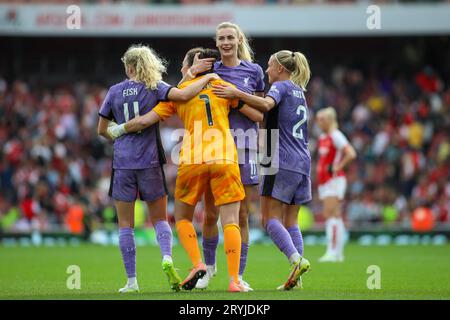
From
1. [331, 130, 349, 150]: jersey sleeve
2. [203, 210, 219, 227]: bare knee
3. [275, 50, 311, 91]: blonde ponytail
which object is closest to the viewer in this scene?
[203, 210, 219, 227]: bare knee

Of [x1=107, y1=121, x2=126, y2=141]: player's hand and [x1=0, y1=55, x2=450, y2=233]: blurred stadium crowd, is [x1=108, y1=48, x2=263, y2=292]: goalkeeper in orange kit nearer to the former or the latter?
[x1=107, y1=121, x2=126, y2=141]: player's hand

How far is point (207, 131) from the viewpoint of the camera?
9664 millimetres

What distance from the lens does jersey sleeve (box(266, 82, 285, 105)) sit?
33.3 feet

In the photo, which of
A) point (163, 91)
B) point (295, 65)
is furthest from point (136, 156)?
point (295, 65)

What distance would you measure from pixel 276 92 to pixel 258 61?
51.4 feet

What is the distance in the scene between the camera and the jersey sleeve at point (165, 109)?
32.7 feet

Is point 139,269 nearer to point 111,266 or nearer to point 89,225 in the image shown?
point 111,266

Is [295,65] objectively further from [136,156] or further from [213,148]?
[136,156]

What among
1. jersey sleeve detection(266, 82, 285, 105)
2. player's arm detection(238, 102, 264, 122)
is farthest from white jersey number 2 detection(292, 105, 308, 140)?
player's arm detection(238, 102, 264, 122)

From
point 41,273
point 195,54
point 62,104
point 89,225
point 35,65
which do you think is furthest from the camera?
point 35,65

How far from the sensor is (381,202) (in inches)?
983

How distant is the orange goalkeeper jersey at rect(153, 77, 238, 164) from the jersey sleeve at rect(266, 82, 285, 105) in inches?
22.4
